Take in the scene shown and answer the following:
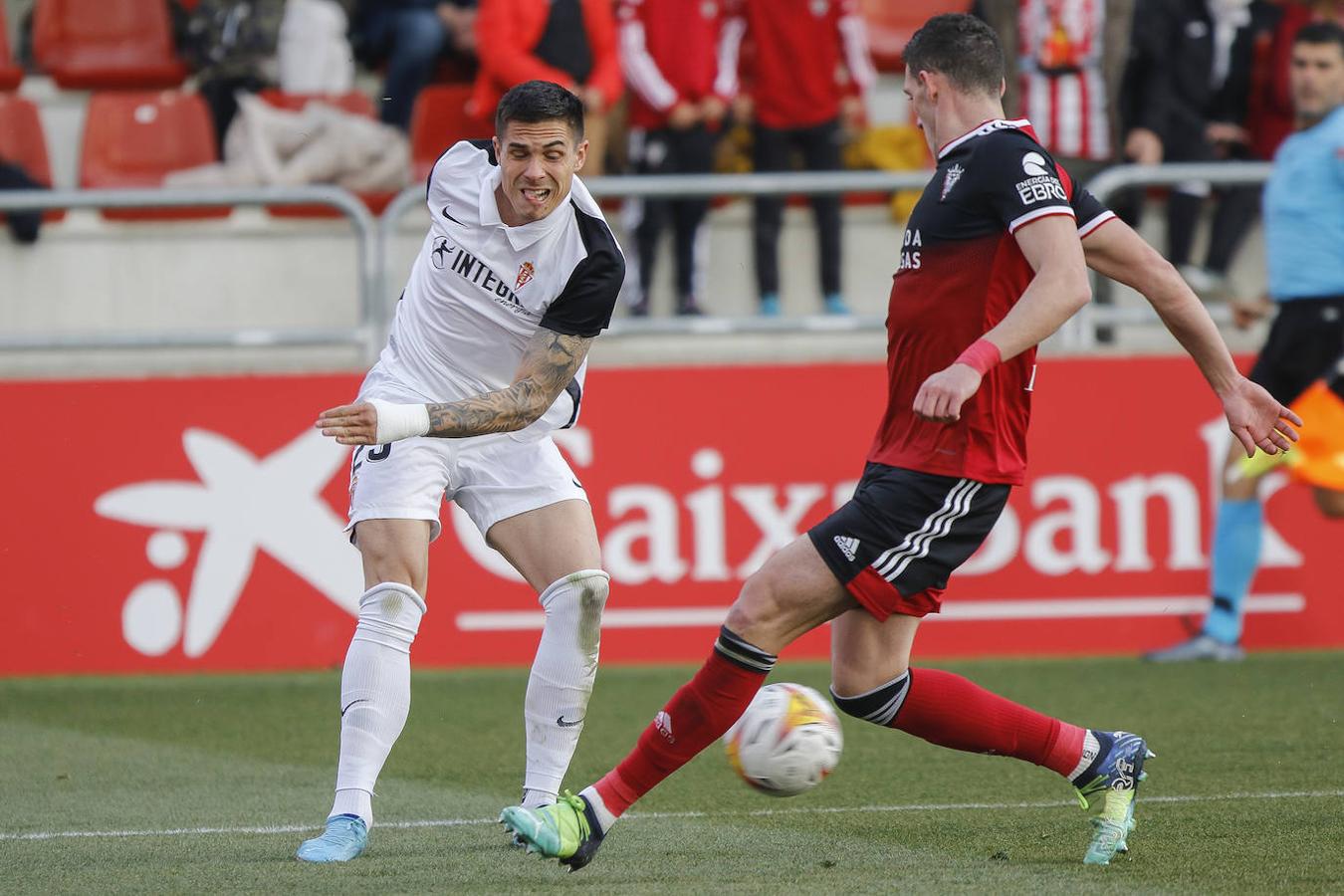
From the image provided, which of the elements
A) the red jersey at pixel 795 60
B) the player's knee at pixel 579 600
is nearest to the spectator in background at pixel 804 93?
the red jersey at pixel 795 60

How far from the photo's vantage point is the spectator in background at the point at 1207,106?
10773 millimetres

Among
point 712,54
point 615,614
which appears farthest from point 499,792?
point 712,54

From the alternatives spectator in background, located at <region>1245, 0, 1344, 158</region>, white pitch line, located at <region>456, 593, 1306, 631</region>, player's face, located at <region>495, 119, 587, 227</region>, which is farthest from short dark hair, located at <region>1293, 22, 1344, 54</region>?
player's face, located at <region>495, 119, 587, 227</region>

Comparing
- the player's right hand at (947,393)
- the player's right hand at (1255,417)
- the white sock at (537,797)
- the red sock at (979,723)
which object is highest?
the player's right hand at (947,393)

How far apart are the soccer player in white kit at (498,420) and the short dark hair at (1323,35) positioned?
4.66 metres

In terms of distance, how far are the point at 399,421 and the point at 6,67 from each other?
8.44 m

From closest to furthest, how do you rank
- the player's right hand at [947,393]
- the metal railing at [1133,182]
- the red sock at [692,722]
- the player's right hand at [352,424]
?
the player's right hand at [947,393] → the player's right hand at [352,424] → the red sock at [692,722] → the metal railing at [1133,182]

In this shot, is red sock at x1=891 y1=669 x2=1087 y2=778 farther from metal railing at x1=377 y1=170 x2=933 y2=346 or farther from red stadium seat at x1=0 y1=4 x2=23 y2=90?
red stadium seat at x1=0 y1=4 x2=23 y2=90

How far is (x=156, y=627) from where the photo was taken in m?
9.07

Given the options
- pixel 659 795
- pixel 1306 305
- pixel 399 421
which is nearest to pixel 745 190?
pixel 1306 305

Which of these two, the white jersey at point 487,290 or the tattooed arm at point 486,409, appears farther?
the white jersey at point 487,290

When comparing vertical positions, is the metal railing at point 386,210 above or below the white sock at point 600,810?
above

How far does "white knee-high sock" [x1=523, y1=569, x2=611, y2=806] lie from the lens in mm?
5512

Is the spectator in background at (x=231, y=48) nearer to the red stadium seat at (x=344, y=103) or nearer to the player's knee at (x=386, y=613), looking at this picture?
the red stadium seat at (x=344, y=103)
